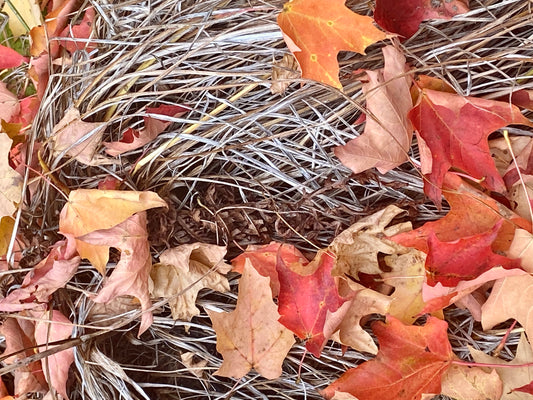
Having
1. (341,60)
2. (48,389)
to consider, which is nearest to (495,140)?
(341,60)

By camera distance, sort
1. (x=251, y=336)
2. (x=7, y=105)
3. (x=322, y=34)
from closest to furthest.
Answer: (x=322, y=34) < (x=251, y=336) < (x=7, y=105)

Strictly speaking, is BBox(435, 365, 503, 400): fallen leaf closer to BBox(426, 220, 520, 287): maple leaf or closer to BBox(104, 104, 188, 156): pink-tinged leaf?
BBox(426, 220, 520, 287): maple leaf

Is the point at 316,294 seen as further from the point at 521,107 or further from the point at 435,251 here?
the point at 521,107

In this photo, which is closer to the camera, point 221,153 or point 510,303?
point 510,303

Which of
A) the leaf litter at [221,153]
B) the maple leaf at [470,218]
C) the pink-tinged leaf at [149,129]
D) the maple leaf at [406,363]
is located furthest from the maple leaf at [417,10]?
the maple leaf at [406,363]

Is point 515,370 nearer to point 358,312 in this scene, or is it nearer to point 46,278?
point 358,312

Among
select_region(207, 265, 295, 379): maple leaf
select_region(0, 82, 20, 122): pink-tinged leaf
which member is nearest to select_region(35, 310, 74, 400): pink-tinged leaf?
select_region(207, 265, 295, 379): maple leaf

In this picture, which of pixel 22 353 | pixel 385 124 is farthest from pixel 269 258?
pixel 22 353
